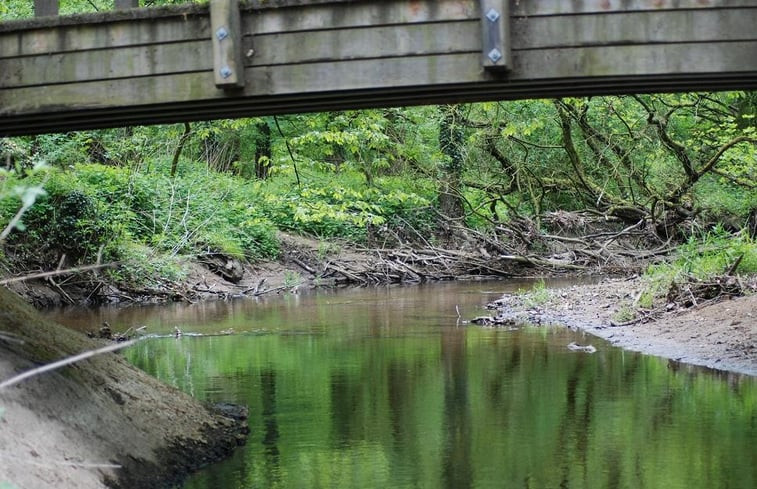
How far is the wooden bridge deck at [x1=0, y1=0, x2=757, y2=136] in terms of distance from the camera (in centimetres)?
1050

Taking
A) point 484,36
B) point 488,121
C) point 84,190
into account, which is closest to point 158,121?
point 484,36

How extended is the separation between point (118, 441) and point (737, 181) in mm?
22752

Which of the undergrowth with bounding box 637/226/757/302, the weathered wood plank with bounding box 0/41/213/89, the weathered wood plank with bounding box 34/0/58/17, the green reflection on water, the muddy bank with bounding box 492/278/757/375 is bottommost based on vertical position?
the green reflection on water

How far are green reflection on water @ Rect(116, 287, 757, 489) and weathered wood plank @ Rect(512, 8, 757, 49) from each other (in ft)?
12.7

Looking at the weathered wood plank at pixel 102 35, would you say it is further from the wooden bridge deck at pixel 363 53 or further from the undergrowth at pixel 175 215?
the undergrowth at pixel 175 215

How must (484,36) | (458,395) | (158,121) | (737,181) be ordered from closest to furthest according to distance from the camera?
(484,36)
(158,121)
(458,395)
(737,181)

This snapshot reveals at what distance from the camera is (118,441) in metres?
9.28

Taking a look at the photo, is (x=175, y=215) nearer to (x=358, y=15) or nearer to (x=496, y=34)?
(x=358, y=15)

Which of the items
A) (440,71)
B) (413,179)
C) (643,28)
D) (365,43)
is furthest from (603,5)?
(413,179)

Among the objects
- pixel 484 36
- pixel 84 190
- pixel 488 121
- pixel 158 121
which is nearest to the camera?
pixel 484 36

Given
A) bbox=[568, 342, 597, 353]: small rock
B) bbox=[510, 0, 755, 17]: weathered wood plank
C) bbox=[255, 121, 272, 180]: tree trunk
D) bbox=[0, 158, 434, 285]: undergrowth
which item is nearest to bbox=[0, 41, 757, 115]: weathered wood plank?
bbox=[510, 0, 755, 17]: weathered wood plank

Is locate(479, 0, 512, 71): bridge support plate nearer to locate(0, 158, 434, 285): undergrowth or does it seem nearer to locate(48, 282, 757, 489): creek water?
locate(48, 282, 757, 489): creek water

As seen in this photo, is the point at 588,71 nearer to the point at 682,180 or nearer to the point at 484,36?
the point at 484,36

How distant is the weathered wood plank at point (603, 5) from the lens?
10469mm
